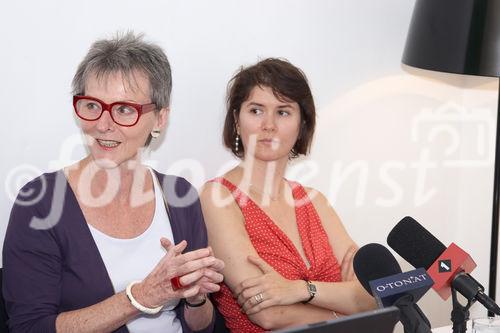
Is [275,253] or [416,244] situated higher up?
[416,244]

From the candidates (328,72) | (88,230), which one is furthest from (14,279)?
(328,72)

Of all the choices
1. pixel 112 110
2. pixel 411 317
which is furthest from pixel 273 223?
pixel 411 317

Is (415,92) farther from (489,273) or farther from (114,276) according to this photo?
(114,276)

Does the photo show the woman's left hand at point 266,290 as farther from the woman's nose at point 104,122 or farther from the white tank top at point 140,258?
the woman's nose at point 104,122

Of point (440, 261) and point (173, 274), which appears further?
point (173, 274)

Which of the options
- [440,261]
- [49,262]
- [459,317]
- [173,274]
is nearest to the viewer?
[459,317]

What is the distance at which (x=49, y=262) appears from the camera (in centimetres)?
194

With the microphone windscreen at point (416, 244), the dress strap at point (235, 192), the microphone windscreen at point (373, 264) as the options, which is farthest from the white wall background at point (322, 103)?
the microphone windscreen at point (373, 264)

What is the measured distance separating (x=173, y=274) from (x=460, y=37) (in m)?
1.42

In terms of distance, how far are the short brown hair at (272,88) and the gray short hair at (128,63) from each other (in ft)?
1.29

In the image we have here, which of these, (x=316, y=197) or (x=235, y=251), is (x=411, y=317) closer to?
(x=235, y=251)

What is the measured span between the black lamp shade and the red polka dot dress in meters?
0.76

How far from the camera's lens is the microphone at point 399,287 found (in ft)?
4.37

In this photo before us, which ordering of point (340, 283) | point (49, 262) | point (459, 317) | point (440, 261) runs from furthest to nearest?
point (340, 283)
point (49, 262)
point (440, 261)
point (459, 317)
